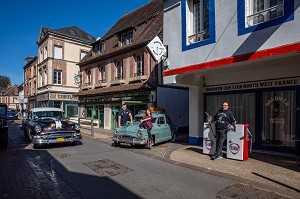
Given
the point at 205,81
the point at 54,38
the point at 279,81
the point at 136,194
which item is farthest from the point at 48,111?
the point at 54,38

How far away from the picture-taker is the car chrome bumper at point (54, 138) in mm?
9227

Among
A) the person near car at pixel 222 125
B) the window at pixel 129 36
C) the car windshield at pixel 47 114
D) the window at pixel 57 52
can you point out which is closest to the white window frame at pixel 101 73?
the window at pixel 129 36

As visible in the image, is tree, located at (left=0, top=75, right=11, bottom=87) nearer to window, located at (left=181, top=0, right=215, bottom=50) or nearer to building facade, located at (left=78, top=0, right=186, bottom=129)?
building facade, located at (left=78, top=0, right=186, bottom=129)

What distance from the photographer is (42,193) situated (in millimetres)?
4738

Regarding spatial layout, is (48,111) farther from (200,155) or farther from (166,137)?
(200,155)

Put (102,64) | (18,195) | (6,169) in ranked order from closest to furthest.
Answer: (18,195) → (6,169) → (102,64)

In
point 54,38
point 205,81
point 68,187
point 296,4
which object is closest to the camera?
point 68,187

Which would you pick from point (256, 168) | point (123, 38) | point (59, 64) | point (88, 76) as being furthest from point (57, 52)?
point (256, 168)

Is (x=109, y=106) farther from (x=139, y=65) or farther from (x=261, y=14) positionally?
(x=261, y=14)

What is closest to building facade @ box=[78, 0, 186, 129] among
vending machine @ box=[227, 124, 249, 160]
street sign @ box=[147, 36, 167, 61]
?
→ street sign @ box=[147, 36, 167, 61]

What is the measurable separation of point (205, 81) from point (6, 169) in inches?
328

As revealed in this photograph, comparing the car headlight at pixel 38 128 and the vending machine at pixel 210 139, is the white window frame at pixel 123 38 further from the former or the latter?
the vending machine at pixel 210 139

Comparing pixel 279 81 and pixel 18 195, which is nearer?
pixel 18 195

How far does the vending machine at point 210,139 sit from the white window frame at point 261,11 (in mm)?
3608
